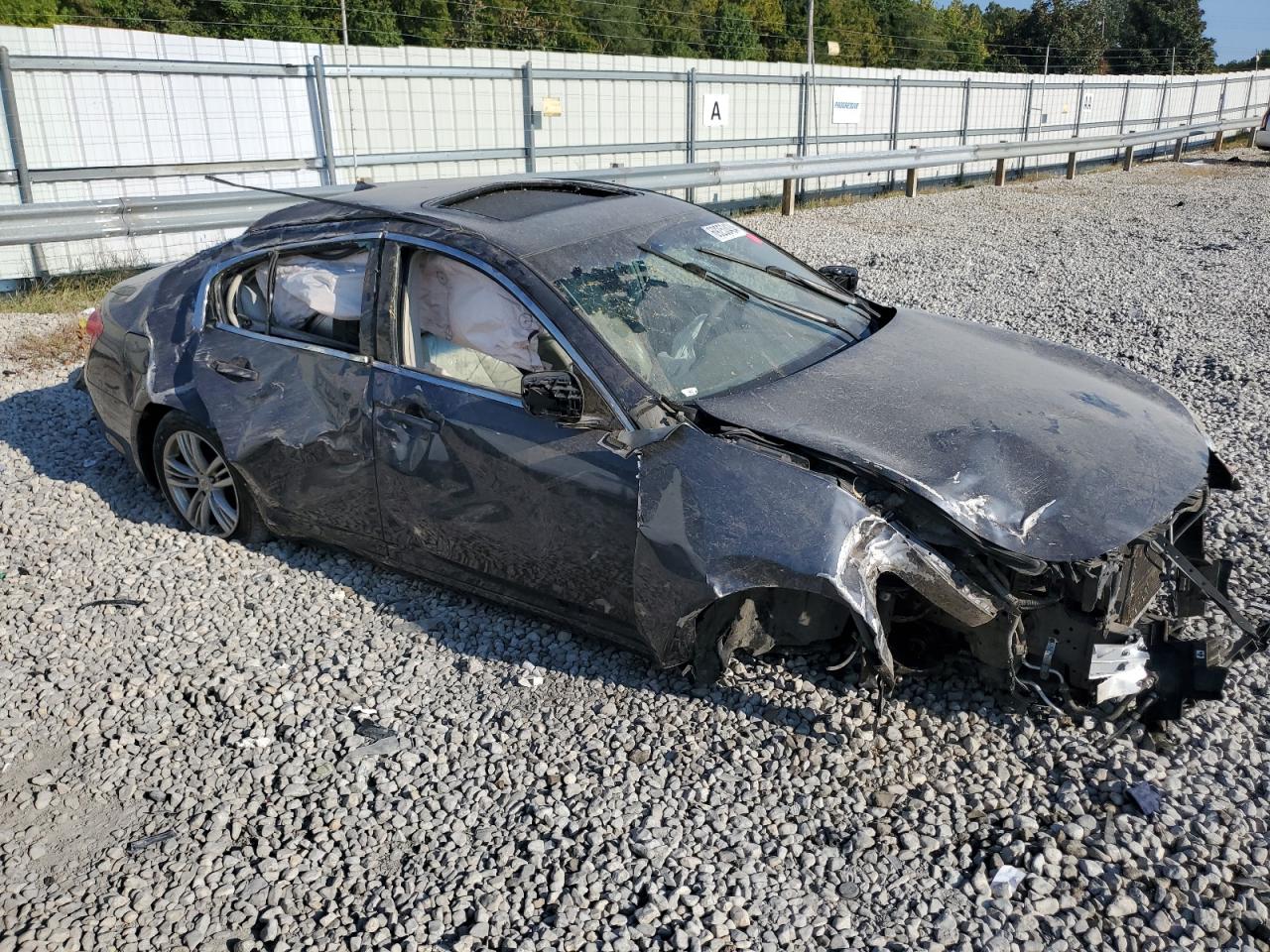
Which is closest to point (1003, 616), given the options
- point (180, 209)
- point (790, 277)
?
point (790, 277)

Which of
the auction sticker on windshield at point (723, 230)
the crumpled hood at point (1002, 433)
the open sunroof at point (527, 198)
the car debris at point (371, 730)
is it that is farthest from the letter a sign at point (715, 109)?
the car debris at point (371, 730)

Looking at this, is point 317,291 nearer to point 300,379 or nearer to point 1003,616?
point 300,379

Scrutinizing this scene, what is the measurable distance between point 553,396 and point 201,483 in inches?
95.9

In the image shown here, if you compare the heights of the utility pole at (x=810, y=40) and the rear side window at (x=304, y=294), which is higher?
the utility pole at (x=810, y=40)

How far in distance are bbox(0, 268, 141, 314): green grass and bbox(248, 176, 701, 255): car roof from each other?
5.56m

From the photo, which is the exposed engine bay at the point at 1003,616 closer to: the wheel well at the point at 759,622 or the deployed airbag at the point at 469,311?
the wheel well at the point at 759,622

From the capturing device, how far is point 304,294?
4.70 m

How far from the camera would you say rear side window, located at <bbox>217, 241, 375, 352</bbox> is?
4480 millimetres

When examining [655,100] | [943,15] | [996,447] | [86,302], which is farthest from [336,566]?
[943,15]

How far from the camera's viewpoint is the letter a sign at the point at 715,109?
659 inches

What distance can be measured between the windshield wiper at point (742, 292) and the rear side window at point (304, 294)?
4.06ft

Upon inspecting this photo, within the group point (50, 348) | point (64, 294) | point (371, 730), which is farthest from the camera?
point (64, 294)

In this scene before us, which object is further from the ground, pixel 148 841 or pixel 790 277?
pixel 790 277

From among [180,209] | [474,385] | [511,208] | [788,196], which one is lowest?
[788,196]
